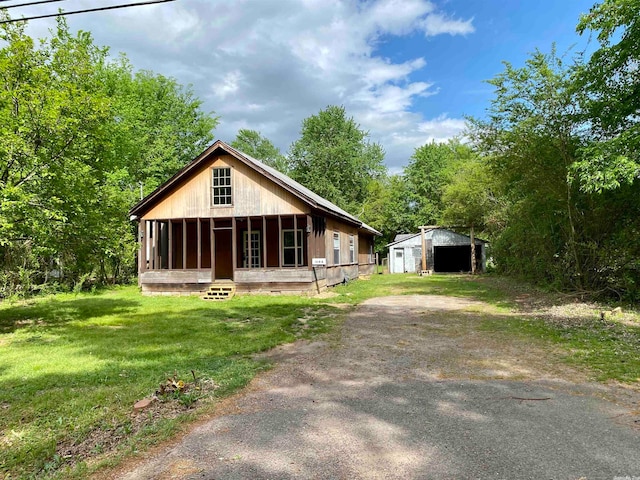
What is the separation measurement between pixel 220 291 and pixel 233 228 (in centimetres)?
254

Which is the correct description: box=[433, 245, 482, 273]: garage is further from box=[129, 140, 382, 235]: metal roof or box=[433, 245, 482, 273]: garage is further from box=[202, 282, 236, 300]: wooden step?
box=[202, 282, 236, 300]: wooden step

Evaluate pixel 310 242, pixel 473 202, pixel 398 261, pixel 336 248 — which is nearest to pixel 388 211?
pixel 398 261

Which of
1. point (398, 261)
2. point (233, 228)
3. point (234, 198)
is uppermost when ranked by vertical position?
point (234, 198)

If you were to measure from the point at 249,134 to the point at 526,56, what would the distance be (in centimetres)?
4667

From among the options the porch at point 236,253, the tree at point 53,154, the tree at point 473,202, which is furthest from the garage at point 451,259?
the tree at point 53,154

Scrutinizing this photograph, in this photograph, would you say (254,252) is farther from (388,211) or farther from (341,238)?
(388,211)

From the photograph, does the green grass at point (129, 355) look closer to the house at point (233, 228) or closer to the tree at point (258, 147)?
the house at point (233, 228)

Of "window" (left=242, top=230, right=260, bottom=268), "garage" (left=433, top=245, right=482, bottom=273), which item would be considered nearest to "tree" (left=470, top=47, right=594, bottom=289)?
"window" (left=242, top=230, right=260, bottom=268)

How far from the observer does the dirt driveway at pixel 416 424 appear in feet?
9.69

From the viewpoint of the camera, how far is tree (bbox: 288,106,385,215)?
144ft

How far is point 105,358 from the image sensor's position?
6445 millimetres

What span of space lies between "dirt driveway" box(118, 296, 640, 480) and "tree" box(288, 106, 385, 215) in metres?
38.1

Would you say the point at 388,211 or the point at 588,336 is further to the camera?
the point at 388,211

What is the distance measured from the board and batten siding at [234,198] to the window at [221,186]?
18 cm
